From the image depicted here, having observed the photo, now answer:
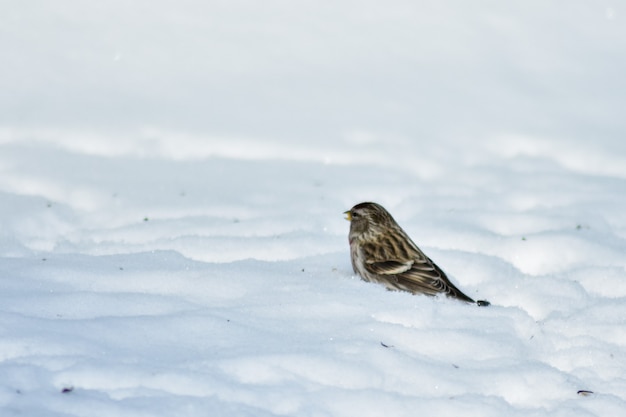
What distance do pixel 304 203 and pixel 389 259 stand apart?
1.97 m

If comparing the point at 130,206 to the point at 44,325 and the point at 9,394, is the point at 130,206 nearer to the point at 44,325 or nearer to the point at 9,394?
the point at 44,325

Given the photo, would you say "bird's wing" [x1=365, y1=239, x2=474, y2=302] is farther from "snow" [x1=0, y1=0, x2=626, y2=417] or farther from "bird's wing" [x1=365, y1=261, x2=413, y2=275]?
"snow" [x1=0, y1=0, x2=626, y2=417]

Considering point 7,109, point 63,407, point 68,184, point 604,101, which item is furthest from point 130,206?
point 604,101

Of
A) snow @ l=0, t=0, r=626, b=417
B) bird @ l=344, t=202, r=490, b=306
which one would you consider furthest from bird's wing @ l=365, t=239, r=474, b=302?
snow @ l=0, t=0, r=626, b=417

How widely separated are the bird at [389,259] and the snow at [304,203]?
0.19 meters

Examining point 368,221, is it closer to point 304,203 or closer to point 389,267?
point 389,267

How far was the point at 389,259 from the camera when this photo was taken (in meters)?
5.28

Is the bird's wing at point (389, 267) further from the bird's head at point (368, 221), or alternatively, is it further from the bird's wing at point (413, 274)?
the bird's head at point (368, 221)

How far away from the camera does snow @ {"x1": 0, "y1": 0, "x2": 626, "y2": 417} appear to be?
390 cm

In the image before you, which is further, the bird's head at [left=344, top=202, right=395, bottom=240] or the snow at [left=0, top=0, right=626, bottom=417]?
the bird's head at [left=344, top=202, right=395, bottom=240]

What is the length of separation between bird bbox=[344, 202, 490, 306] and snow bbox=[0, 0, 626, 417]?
0.19 m

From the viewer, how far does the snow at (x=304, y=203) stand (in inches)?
154

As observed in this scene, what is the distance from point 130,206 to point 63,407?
360cm

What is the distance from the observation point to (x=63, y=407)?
3410 mm
